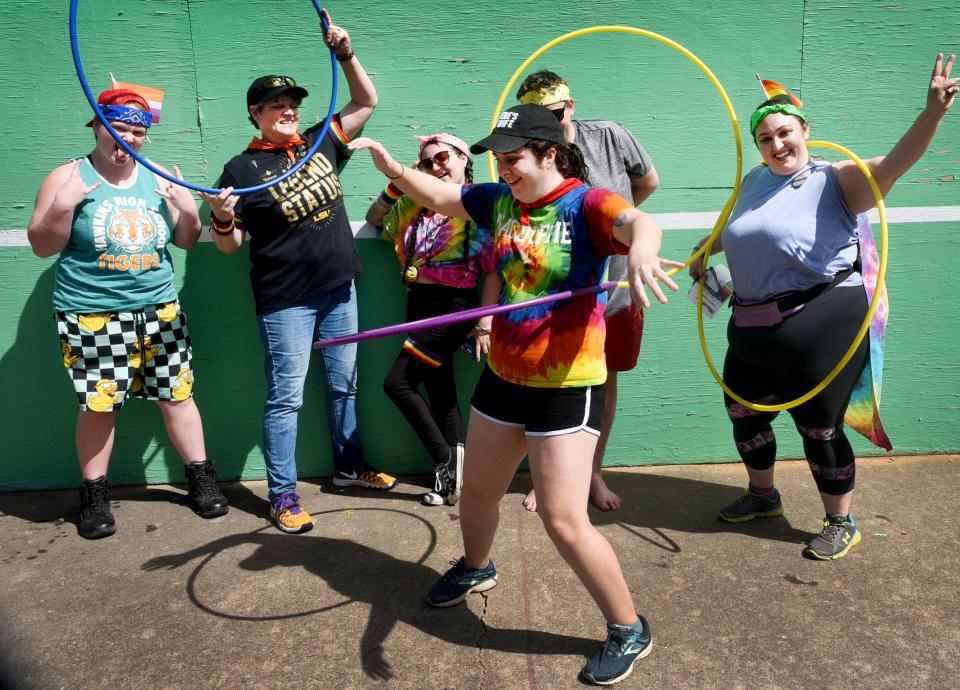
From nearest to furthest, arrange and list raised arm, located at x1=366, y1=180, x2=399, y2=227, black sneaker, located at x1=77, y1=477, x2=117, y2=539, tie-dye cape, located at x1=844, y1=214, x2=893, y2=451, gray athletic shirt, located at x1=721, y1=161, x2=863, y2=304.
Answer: gray athletic shirt, located at x1=721, y1=161, x2=863, y2=304
tie-dye cape, located at x1=844, y1=214, x2=893, y2=451
black sneaker, located at x1=77, y1=477, x2=117, y2=539
raised arm, located at x1=366, y1=180, x2=399, y2=227

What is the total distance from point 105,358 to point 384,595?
69.8 inches

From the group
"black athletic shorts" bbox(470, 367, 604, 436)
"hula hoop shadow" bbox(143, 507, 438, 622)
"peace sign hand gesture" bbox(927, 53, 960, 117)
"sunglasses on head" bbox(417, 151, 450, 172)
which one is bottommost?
"hula hoop shadow" bbox(143, 507, 438, 622)

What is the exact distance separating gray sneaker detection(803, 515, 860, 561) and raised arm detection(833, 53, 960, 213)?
140 cm

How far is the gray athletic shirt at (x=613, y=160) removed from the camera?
3.86m

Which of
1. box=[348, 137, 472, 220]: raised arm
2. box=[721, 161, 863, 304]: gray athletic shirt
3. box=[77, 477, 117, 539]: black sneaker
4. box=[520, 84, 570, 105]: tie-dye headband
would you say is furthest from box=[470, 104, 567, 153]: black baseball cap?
box=[77, 477, 117, 539]: black sneaker

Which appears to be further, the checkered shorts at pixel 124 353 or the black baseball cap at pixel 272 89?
the checkered shorts at pixel 124 353

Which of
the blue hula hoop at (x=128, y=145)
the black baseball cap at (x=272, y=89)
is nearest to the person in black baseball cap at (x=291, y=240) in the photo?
the black baseball cap at (x=272, y=89)

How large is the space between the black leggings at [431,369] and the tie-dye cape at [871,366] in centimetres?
183

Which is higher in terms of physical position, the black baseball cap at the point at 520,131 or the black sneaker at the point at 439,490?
the black baseball cap at the point at 520,131

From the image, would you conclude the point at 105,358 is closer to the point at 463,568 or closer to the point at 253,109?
the point at 253,109

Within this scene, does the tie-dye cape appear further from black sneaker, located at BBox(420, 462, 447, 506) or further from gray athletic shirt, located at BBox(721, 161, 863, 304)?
black sneaker, located at BBox(420, 462, 447, 506)

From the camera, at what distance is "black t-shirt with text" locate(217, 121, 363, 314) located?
3852 mm

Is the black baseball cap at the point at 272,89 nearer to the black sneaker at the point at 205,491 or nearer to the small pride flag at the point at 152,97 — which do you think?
the small pride flag at the point at 152,97

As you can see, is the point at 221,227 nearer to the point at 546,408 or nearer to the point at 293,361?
the point at 293,361
